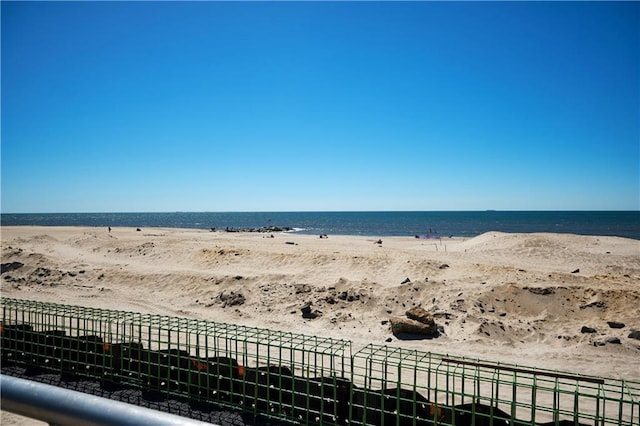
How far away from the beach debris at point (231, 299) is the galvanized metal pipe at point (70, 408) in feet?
55.3

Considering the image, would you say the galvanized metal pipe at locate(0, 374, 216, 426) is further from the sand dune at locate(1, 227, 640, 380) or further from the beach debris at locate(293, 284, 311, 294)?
the beach debris at locate(293, 284, 311, 294)

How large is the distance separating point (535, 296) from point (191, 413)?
45.2 ft

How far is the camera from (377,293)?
1758cm

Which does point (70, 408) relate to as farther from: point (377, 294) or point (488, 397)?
point (377, 294)

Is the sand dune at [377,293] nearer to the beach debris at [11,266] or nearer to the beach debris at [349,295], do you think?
the beach debris at [349,295]

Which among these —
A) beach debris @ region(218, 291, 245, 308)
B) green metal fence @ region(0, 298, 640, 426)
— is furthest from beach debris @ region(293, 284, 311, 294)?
green metal fence @ region(0, 298, 640, 426)

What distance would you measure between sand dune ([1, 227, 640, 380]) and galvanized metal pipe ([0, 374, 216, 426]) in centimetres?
1288

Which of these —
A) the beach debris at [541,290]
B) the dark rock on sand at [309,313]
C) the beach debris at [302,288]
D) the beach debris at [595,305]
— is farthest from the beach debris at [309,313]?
the beach debris at [595,305]

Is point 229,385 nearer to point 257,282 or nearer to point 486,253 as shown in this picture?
point 257,282

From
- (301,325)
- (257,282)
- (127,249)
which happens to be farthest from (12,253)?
(301,325)

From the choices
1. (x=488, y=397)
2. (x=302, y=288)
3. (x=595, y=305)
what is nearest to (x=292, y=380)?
(x=488, y=397)

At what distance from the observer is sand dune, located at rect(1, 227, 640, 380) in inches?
534

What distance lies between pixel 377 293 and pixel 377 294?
0.10 m

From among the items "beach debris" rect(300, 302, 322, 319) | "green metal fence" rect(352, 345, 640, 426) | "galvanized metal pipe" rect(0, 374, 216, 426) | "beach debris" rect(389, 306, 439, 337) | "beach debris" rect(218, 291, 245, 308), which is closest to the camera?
"galvanized metal pipe" rect(0, 374, 216, 426)
